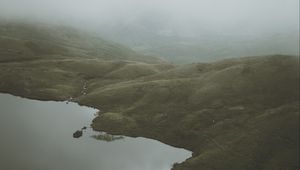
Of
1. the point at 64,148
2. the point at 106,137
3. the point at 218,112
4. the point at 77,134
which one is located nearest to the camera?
the point at 64,148

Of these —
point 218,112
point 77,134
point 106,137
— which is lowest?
point 106,137

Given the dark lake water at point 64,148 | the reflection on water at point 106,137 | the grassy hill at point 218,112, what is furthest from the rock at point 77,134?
the grassy hill at point 218,112

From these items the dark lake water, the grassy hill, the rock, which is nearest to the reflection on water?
the dark lake water

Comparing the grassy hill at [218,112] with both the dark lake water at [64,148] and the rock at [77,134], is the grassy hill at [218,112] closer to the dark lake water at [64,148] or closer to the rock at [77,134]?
the dark lake water at [64,148]

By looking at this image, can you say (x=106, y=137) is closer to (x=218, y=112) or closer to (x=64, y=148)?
(x=64, y=148)

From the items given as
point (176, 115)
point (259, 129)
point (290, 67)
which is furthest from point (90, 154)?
point (290, 67)

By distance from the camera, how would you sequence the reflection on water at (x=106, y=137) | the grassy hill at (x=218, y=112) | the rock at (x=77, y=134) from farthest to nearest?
the reflection on water at (x=106, y=137) → the rock at (x=77, y=134) → the grassy hill at (x=218, y=112)

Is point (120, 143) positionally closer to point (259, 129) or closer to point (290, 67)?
point (259, 129)

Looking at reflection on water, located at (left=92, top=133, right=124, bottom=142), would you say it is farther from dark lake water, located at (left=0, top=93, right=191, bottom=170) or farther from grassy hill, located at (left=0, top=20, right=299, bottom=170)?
grassy hill, located at (left=0, top=20, right=299, bottom=170)

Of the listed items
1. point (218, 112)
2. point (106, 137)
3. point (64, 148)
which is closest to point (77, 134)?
point (106, 137)
